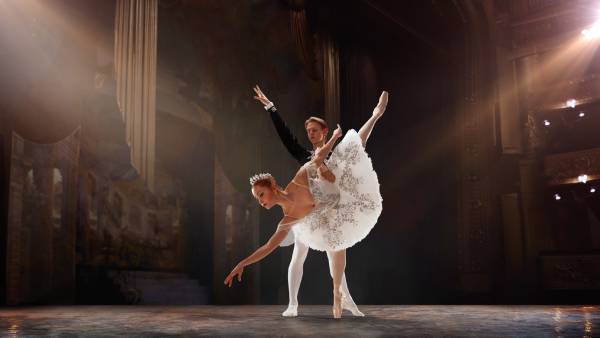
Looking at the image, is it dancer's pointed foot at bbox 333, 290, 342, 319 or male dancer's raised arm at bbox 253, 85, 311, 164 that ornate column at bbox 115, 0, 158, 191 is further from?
dancer's pointed foot at bbox 333, 290, 342, 319

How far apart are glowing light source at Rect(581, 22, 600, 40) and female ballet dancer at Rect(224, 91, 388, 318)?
8.73 meters

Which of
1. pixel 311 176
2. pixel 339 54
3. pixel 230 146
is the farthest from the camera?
pixel 339 54

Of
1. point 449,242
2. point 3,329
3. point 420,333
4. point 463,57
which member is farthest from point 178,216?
point 420,333

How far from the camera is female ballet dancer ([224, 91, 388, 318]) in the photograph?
159 inches

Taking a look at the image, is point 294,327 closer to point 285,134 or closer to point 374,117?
point 285,134

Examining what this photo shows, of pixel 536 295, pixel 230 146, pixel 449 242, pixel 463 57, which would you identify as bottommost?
pixel 536 295

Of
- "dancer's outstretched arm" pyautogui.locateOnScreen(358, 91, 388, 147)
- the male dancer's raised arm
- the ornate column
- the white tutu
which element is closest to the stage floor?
the white tutu

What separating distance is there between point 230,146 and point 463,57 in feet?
16.2

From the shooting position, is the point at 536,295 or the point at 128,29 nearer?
the point at 128,29

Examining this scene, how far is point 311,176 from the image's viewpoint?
4.09m

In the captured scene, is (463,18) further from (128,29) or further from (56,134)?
(56,134)

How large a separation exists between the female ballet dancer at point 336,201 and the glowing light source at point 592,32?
8.73 meters

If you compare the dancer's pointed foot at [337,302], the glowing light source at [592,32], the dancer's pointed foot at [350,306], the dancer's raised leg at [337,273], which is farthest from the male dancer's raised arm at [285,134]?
the glowing light source at [592,32]

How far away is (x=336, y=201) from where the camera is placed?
4113 millimetres
